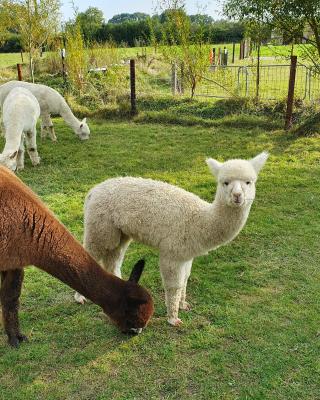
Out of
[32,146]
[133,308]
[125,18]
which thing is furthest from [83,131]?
[125,18]

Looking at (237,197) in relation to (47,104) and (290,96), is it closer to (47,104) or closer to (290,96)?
(290,96)

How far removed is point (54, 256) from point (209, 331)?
4.57 ft

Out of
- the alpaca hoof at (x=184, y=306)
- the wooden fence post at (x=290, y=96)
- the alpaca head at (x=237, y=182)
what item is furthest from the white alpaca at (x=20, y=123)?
the wooden fence post at (x=290, y=96)

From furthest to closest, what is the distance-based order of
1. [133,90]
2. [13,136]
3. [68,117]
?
[133,90] → [68,117] → [13,136]

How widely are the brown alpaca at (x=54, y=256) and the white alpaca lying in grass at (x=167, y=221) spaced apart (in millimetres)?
637

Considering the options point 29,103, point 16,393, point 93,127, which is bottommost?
point 16,393

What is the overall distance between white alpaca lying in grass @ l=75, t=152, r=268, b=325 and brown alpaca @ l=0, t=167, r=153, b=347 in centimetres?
64

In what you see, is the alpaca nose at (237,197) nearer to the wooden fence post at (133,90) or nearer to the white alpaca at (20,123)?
the white alpaca at (20,123)

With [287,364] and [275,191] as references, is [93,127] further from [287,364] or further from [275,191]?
[287,364]

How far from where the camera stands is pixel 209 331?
3.28m

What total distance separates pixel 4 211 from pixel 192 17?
12.3 meters

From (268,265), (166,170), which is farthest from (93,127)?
(268,265)

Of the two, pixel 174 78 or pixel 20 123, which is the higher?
pixel 174 78

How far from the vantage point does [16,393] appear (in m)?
2.74
